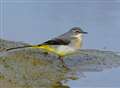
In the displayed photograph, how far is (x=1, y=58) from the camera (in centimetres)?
1116

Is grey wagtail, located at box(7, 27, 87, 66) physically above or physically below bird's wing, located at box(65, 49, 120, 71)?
above

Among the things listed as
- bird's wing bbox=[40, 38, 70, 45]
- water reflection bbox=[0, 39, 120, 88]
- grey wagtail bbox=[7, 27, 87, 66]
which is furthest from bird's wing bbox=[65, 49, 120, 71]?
bird's wing bbox=[40, 38, 70, 45]

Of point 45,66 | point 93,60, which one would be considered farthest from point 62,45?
point 93,60

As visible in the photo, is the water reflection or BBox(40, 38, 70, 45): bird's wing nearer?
the water reflection

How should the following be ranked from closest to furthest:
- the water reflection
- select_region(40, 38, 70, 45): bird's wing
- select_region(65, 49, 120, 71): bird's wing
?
1. the water reflection
2. select_region(40, 38, 70, 45): bird's wing
3. select_region(65, 49, 120, 71): bird's wing

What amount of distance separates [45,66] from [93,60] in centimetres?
134

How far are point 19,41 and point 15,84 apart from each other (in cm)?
415

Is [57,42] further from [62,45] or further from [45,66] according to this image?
[45,66]

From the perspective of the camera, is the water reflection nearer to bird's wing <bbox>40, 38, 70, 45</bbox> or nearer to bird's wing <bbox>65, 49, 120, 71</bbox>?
bird's wing <bbox>65, 49, 120, 71</bbox>

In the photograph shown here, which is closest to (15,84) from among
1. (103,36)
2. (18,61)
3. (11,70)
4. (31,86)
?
(31,86)

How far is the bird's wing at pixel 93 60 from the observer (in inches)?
451

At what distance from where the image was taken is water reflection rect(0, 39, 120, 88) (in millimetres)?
9797

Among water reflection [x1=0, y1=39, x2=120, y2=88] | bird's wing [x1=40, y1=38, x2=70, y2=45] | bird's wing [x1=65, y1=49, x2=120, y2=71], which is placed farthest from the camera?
bird's wing [x1=65, y1=49, x2=120, y2=71]

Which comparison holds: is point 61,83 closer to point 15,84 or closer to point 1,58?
point 15,84
